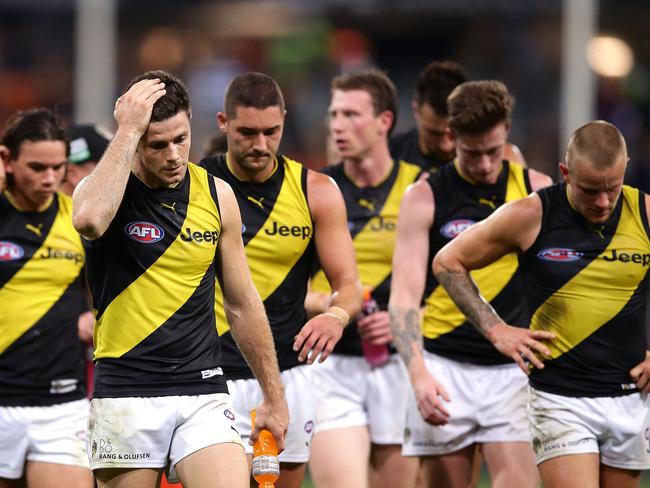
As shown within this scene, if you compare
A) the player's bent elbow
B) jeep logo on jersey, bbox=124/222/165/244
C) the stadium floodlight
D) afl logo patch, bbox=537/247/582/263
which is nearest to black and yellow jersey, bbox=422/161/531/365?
afl logo patch, bbox=537/247/582/263

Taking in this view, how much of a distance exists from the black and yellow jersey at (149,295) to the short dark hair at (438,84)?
3400 mm

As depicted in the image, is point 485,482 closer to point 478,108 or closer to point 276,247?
point 478,108

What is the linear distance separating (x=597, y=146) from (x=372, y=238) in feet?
7.76

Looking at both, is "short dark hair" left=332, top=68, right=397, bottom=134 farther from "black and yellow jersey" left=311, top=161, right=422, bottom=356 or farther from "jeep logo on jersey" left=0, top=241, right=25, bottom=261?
"jeep logo on jersey" left=0, top=241, right=25, bottom=261

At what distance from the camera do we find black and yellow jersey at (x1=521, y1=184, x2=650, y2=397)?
6.69m

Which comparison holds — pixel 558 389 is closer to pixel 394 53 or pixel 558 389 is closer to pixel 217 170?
pixel 217 170

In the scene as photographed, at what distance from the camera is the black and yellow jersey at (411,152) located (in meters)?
9.05

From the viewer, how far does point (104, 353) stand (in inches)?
227

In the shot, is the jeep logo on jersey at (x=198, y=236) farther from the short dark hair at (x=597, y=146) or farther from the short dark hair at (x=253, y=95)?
the short dark hair at (x=597, y=146)

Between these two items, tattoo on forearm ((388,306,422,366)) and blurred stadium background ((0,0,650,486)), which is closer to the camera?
tattoo on forearm ((388,306,422,366))

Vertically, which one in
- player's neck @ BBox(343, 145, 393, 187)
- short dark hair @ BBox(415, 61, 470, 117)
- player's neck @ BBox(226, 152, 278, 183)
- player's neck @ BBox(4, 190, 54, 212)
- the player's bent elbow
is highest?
short dark hair @ BBox(415, 61, 470, 117)

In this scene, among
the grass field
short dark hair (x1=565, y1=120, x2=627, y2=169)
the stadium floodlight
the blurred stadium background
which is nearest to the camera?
short dark hair (x1=565, y1=120, x2=627, y2=169)

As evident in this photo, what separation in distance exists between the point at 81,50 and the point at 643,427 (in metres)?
12.4

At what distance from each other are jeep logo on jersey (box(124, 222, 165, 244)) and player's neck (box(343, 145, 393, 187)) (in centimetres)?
314
